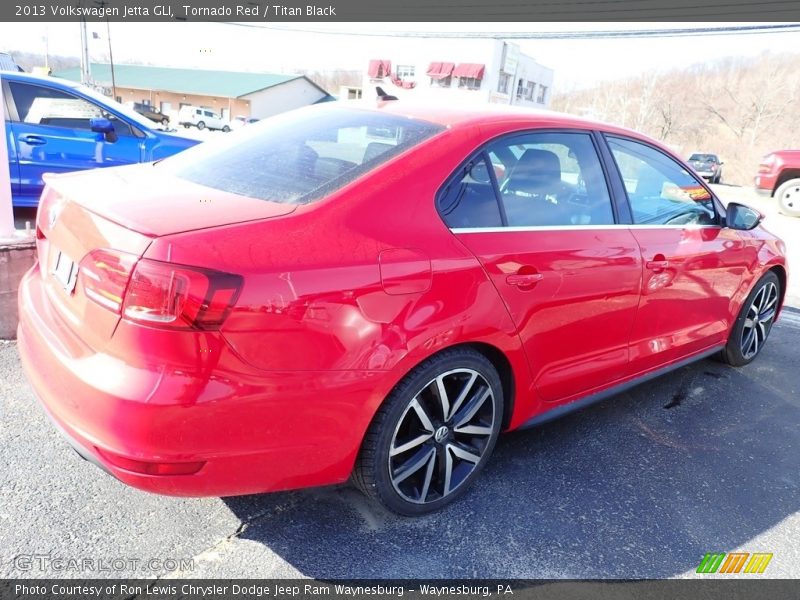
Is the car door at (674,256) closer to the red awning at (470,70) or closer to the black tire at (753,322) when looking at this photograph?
the black tire at (753,322)

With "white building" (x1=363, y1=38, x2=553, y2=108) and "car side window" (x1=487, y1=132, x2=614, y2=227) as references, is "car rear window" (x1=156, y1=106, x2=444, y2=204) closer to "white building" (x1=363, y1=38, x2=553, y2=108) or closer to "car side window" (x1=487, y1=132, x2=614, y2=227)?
"car side window" (x1=487, y1=132, x2=614, y2=227)

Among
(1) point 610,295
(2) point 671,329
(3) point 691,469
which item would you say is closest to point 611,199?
(1) point 610,295

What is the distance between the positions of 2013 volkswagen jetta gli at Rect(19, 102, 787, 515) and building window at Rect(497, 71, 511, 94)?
50.6 meters

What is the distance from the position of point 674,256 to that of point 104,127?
5185mm

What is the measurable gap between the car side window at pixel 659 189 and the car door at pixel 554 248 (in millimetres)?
253

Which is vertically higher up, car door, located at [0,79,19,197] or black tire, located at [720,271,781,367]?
car door, located at [0,79,19,197]

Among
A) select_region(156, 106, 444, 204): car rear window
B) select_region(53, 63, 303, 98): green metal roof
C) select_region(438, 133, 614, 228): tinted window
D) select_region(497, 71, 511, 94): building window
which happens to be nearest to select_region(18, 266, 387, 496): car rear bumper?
select_region(156, 106, 444, 204): car rear window

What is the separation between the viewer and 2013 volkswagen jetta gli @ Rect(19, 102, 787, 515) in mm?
1776

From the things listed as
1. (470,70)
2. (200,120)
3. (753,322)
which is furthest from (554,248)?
(470,70)

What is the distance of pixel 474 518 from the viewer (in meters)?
2.53

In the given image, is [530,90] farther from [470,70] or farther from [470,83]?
[470,70]

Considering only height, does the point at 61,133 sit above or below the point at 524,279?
below

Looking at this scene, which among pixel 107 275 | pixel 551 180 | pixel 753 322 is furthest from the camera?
pixel 753 322

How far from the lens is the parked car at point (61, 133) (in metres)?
5.52
